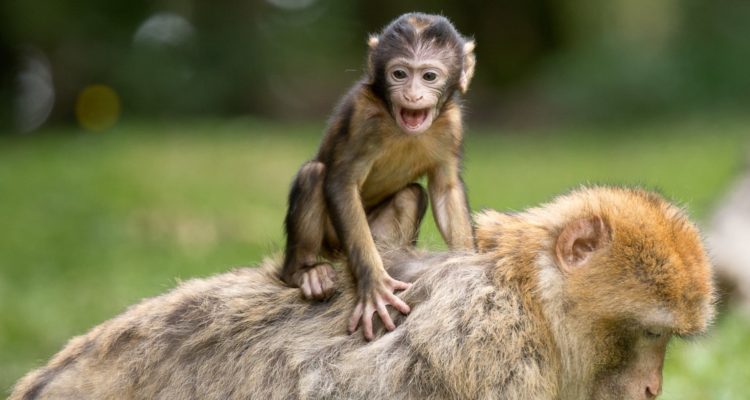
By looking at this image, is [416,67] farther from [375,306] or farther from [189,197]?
[189,197]

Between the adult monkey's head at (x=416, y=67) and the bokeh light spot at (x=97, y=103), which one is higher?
the bokeh light spot at (x=97, y=103)

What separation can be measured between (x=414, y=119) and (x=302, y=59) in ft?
66.6

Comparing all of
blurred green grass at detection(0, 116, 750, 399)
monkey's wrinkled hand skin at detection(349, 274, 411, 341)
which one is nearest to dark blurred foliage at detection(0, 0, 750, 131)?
blurred green grass at detection(0, 116, 750, 399)

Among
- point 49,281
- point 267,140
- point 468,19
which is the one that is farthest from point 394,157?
point 468,19

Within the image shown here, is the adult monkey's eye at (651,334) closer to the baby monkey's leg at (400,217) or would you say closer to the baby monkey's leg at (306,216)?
the baby monkey's leg at (400,217)

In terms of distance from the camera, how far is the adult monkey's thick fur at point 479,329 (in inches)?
194

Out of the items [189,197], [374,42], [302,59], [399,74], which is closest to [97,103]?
[302,59]

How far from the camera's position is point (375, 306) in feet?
16.8

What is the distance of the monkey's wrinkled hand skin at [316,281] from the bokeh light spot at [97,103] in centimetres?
1858

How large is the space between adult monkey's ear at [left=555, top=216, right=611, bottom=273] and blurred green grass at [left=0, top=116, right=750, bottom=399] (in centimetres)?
78

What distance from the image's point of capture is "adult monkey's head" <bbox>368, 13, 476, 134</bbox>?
579 cm

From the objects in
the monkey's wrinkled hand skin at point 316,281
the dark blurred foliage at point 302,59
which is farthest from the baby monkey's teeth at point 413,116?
the dark blurred foliage at point 302,59

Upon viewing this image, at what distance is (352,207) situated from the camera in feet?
18.7

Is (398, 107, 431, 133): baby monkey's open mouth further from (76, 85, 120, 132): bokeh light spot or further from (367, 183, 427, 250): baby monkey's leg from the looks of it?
(76, 85, 120, 132): bokeh light spot
